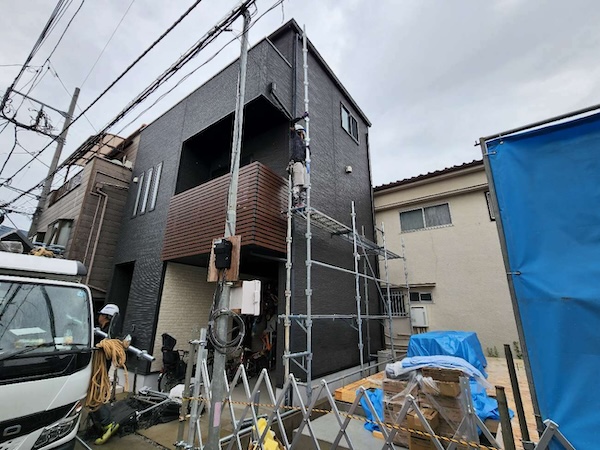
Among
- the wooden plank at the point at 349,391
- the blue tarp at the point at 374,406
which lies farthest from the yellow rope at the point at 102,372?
the wooden plank at the point at 349,391

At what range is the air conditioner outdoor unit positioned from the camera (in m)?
9.16

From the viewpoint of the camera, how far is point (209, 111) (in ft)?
26.9

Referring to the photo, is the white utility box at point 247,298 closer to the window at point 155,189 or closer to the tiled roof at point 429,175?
the window at point 155,189

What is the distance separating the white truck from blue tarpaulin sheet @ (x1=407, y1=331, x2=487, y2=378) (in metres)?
6.30

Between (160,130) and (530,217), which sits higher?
(160,130)

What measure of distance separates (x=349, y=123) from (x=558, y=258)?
9796mm

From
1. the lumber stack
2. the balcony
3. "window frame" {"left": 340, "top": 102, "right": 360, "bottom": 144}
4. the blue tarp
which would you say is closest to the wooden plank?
the blue tarp

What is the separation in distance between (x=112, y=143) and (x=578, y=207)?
14.6 m

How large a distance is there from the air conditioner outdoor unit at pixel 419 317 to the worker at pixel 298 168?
232 inches

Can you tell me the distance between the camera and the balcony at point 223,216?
5.80 metres

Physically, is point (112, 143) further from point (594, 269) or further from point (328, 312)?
point (594, 269)

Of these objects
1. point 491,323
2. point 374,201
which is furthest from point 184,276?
point 491,323

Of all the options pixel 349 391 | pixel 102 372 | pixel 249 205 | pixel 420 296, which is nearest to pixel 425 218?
→ pixel 420 296

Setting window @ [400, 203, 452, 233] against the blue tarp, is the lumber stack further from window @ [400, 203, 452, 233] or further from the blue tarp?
window @ [400, 203, 452, 233]
